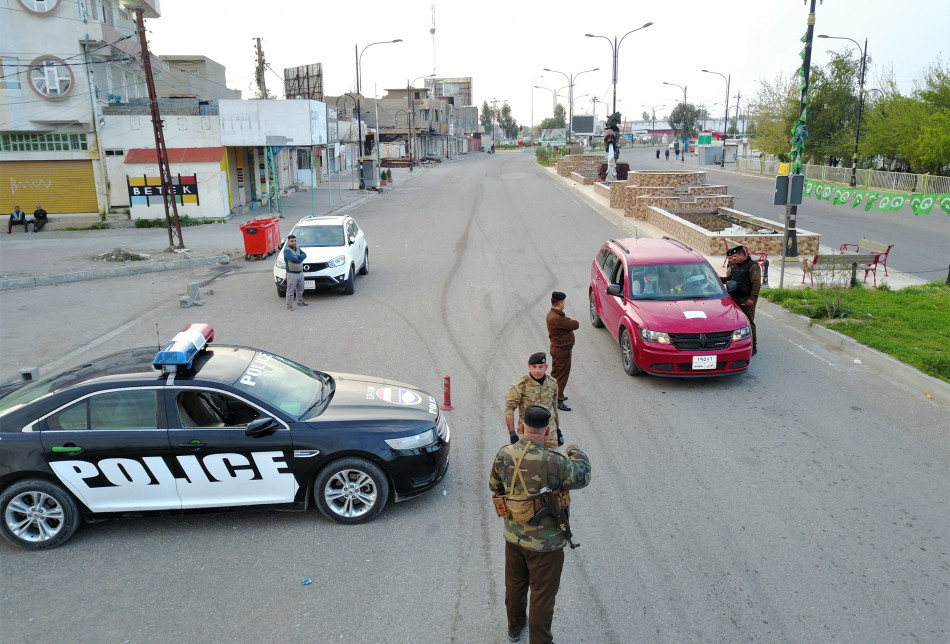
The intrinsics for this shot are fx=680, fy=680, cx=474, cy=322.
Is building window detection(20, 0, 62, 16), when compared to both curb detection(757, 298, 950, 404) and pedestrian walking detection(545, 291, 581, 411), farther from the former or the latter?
curb detection(757, 298, 950, 404)

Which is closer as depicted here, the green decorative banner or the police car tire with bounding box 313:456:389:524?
the police car tire with bounding box 313:456:389:524

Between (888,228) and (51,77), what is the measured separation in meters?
32.6

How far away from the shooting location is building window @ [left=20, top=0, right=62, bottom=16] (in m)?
26.4

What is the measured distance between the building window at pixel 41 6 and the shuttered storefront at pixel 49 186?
581cm

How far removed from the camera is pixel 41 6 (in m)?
26.7

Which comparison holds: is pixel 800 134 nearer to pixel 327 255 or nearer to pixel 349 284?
pixel 349 284

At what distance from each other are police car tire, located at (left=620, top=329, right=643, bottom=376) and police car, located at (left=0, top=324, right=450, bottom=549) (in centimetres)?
420

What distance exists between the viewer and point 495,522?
19.5ft

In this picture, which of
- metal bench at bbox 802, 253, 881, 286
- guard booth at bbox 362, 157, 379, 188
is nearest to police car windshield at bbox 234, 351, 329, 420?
metal bench at bbox 802, 253, 881, 286

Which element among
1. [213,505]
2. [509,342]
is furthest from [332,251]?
[213,505]

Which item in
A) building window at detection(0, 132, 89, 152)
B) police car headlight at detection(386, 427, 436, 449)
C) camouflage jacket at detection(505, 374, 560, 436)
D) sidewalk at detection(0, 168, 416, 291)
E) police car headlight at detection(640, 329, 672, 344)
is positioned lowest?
sidewalk at detection(0, 168, 416, 291)

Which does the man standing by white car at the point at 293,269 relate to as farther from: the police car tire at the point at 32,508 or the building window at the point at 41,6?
the building window at the point at 41,6

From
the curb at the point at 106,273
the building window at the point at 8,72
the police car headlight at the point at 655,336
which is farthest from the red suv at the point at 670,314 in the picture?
the building window at the point at 8,72

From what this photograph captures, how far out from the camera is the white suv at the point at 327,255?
1445 cm
